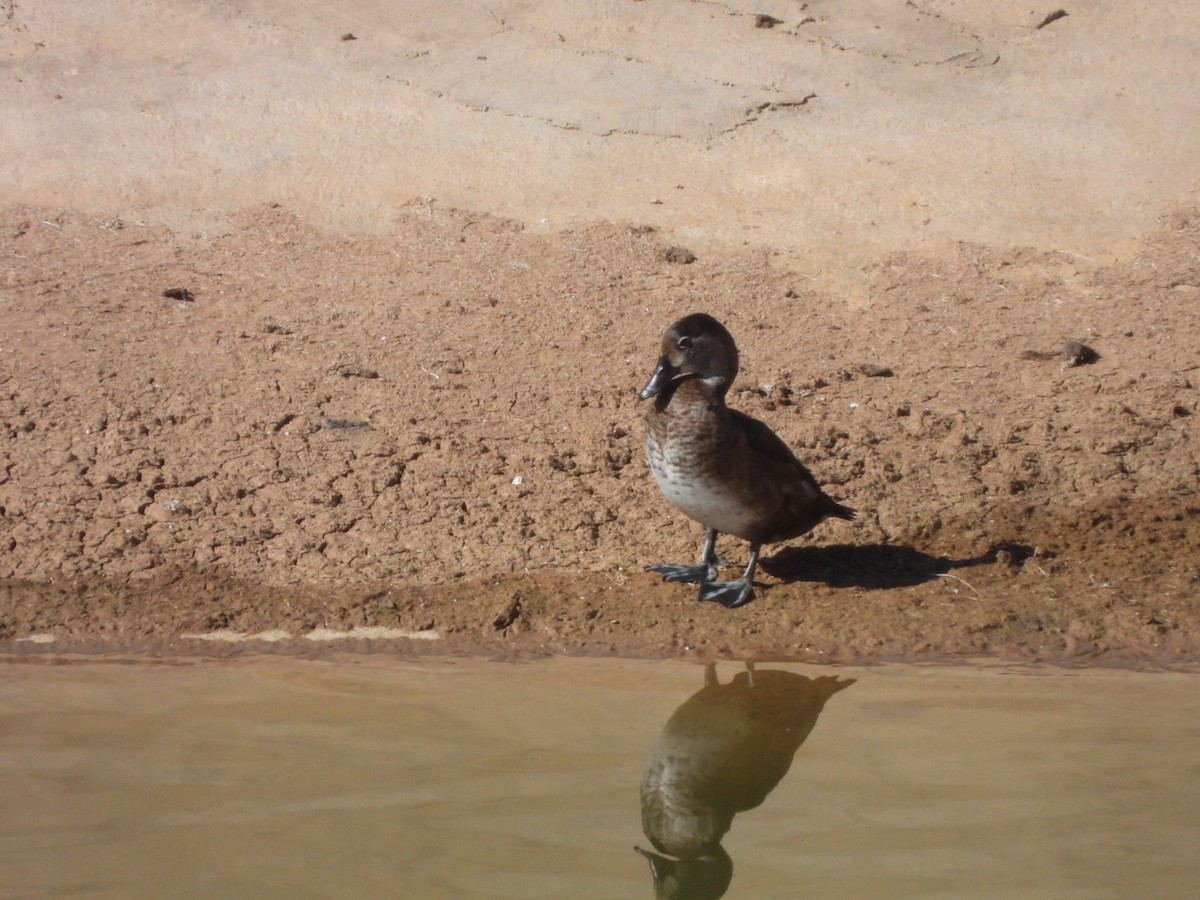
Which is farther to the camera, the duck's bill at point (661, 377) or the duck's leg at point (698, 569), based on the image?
the duck's leg at point (698, 569)

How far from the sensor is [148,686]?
4539 mm

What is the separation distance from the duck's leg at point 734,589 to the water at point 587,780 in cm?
39

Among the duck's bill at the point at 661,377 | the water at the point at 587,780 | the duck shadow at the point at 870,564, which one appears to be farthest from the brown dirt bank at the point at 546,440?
the duck's bill at the point at 661,377

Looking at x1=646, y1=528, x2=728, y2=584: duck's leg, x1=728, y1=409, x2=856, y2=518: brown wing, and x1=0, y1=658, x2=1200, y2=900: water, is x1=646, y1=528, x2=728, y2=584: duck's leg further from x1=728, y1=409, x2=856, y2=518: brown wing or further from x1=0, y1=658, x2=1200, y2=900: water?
x1=0, y1=658, x2=1200, y2=900: water

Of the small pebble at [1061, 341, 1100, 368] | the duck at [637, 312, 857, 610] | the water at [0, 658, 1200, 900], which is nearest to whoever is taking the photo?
the water at [0, 658, 1200, 900]

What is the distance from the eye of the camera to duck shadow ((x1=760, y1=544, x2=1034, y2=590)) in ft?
17.4

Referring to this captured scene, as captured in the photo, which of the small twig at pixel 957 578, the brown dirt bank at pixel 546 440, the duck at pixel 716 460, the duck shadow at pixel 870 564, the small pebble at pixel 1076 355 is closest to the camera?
the duck at pixel 716 460

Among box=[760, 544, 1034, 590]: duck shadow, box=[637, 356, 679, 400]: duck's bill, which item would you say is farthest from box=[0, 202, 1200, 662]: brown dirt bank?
box=[637, 356, 679, 400]: duck's bill

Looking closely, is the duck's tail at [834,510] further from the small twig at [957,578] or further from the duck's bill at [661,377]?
the duck's bill at [661,377]

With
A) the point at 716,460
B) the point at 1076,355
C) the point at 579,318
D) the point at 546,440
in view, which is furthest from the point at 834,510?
the point at 579,318

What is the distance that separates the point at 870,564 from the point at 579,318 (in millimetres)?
2287


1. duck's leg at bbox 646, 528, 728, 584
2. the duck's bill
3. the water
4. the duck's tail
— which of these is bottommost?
the water

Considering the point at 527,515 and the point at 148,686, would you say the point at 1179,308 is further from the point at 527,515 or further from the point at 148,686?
the point at 148,686

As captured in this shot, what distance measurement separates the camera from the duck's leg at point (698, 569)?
5.23 meters
